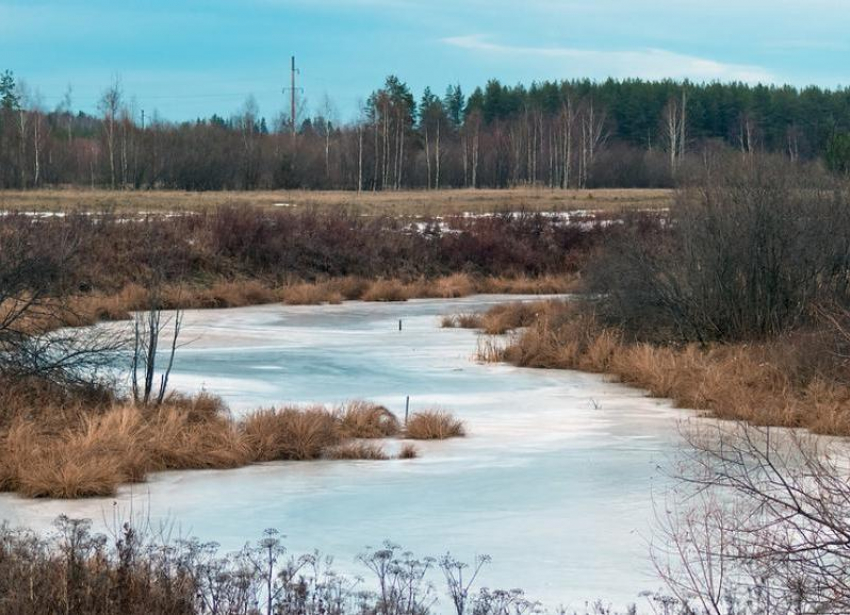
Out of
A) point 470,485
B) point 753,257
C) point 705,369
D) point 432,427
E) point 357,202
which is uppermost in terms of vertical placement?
point 357,202

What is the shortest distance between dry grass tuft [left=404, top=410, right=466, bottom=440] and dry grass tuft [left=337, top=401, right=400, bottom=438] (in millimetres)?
226

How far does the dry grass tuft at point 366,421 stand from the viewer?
1393cm

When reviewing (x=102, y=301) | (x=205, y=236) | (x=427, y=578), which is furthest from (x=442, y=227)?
(x=427, y=578)

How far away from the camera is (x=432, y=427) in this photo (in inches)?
551

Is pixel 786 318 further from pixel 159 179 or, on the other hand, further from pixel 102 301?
pixel 159 179

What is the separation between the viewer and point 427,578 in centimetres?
826

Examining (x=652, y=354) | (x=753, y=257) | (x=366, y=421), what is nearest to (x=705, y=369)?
(x=652, y=354)

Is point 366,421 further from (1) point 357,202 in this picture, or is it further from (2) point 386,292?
(1) point 357,202

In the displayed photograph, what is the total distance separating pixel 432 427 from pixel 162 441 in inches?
122

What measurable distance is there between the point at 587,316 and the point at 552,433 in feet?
26.4

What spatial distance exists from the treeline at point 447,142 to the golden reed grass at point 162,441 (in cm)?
4246

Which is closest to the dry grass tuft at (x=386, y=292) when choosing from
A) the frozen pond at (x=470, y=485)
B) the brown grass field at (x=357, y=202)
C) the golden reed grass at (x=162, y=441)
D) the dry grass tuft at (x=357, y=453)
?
the brown grass field at (x=357, y=202)

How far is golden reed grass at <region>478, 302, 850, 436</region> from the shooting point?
1497 centimetres

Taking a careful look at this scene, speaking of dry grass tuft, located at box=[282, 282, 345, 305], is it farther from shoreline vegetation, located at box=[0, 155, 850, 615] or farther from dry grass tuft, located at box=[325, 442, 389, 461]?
dry grass tuft, located at box=[325, 442, 389, 461]
